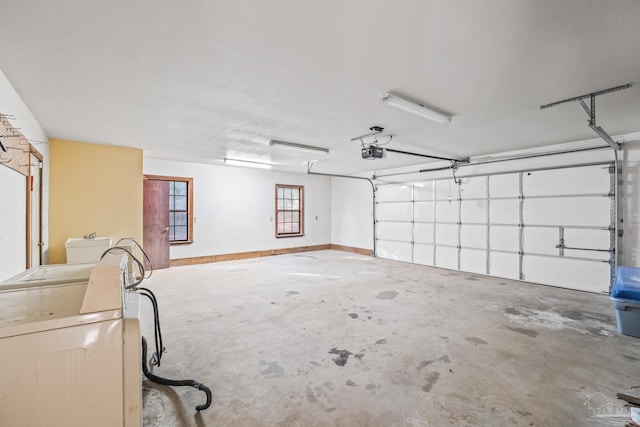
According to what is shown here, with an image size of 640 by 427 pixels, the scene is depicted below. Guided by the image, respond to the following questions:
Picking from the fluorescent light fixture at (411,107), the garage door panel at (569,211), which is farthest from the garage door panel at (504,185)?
the fluorescent light fixture at (411,107)

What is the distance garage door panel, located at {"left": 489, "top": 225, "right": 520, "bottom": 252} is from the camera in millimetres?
5336

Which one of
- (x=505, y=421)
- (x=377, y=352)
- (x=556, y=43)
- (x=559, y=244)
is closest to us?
(x=505, y=421)

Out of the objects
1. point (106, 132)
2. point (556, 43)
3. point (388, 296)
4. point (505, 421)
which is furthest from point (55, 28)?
point (388, 296)

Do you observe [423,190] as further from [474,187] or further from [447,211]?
[474,187]

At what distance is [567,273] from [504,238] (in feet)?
3.60

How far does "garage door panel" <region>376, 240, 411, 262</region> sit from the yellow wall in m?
5.92

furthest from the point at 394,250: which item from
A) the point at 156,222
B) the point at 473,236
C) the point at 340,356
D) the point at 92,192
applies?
the point at 92,192

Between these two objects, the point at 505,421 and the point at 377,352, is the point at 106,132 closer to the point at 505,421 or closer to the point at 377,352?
the point at 377,352

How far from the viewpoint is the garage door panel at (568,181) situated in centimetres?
441

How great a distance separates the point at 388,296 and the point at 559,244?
3305 millimetres

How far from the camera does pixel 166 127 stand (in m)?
3.85

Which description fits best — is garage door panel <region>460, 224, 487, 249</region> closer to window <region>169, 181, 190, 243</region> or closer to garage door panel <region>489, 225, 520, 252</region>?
garage door panel <region>489, 225, 520, 252</region>

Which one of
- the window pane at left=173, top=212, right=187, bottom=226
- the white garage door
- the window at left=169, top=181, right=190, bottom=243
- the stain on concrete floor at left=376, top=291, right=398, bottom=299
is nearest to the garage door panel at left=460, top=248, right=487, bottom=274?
the white garage door

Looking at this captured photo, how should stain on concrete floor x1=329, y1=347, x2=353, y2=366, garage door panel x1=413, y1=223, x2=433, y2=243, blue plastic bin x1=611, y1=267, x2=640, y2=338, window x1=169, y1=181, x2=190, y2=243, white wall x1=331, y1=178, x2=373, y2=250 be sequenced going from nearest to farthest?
stain on concrete floor x1=329, y1=347, x2=353, y2=366, blue plastic bin x1=611, y1=267, x2=640, y2=338, window x1=169, y1=181, x2=190, y2=243, garage door panel x1=413, y1=223, x2=433, y2=243, white wall x1=331, y1=178, x2=373, y2=250
